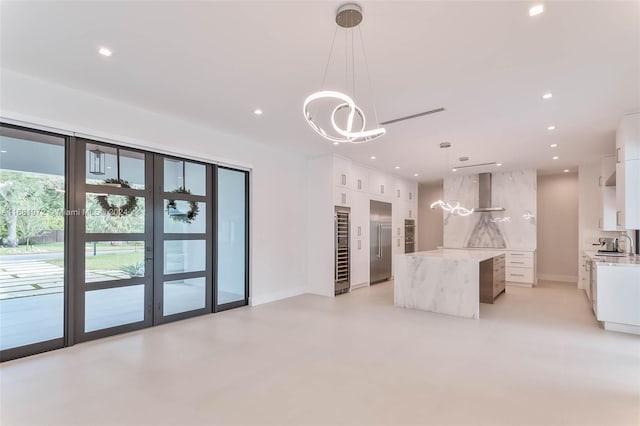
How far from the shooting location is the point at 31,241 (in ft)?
→ 12.3

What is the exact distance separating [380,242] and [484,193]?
10.3 ft

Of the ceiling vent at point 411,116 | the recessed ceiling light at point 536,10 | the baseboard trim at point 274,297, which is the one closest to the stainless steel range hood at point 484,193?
the ceiling vent at point 411,116

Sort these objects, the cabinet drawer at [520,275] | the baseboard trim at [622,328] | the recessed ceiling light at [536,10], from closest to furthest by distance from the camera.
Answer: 1. the recessed ceiling light at [536,10]
2. the baseboard trim at [622,328]
3. the cabinet drawer at [520,275]

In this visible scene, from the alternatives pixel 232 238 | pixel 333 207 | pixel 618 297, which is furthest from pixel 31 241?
pixel 618 297

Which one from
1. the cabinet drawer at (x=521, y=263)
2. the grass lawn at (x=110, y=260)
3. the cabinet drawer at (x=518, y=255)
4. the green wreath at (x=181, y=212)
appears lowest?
the cabinet drawer at (x=521, y=263)

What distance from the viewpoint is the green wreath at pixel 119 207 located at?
170 inches

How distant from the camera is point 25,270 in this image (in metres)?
3.70

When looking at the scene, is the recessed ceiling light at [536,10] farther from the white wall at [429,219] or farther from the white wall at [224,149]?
the white wall at [429,219]

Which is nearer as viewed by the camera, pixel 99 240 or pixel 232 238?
pixel 99 240

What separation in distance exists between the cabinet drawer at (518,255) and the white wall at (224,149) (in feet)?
16.8

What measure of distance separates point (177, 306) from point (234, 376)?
2.38m

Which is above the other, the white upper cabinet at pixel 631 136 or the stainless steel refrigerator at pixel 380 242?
the white upper cabinet at pixel 631 136

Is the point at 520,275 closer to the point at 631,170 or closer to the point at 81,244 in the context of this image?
the point at 631,170

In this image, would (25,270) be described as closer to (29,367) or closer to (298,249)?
→ (29,367)
